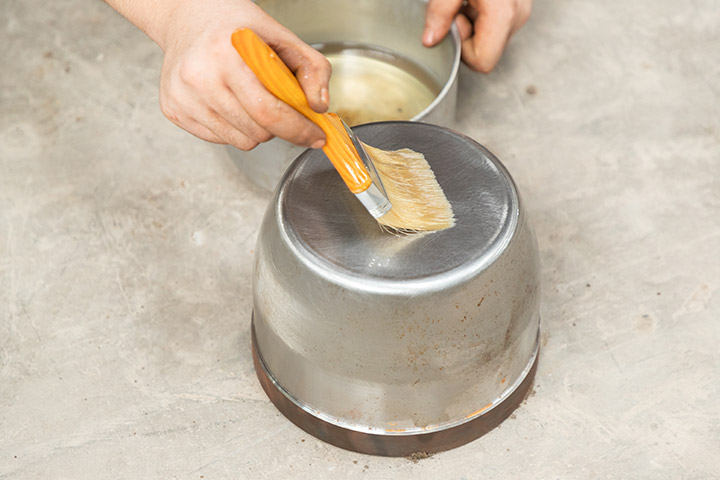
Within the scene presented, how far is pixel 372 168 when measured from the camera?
934 mm

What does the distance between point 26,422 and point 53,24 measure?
0.92 m

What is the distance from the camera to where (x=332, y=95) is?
154 centimetres

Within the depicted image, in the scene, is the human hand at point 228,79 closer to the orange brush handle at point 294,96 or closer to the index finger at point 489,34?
the orange brush handle at point 294,96

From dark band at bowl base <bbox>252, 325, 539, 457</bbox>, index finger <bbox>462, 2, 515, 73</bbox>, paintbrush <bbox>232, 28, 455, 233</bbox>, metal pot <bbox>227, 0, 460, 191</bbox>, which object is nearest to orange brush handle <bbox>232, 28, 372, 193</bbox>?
paintbrush <bbox>232, 28, 455, 233</bbox>

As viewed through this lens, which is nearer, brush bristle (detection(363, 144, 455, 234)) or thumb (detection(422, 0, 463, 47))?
brush bristle (detection(363, 144, 455, 234))

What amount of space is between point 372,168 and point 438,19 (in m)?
0.56

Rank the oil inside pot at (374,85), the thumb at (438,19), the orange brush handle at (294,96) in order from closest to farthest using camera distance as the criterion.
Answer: the orange brush handle at (294,96) → the thumb at (438,19) → the oil inside pot at (374,85)

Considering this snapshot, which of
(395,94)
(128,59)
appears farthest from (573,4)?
(128,59)

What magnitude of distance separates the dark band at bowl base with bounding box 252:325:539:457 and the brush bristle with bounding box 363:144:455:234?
29cm

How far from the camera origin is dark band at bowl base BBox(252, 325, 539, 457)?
1.08 metres

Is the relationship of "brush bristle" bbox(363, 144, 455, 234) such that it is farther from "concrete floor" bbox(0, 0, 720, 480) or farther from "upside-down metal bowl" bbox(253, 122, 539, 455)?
"concrete floor" bbox(0, 0, 720, 480)

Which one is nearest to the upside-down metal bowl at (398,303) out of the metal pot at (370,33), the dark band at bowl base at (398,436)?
the dark band at bowl base at (398,436)

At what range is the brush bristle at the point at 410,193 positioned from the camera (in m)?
0.95

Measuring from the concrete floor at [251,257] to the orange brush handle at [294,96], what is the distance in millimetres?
437
